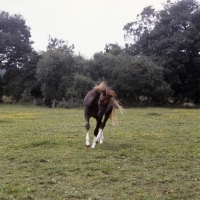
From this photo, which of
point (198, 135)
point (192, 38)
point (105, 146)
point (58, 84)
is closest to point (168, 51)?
point (192, 38)

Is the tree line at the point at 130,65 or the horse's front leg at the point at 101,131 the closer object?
the horse's front leg at the point at 101,131

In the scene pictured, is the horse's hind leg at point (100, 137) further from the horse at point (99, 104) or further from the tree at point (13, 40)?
the tree at point (13, 40)

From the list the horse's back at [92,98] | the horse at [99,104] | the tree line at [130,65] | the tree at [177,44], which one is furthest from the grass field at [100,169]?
the tree at [177,44]

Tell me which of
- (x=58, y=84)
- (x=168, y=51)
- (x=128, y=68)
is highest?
(x=168, y=51)

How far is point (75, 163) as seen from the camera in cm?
A: 732

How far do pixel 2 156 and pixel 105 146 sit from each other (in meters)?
3.29

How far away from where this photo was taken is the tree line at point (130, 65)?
35.8 m

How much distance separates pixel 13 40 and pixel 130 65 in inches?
734

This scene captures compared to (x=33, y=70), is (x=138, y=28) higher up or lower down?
higher up

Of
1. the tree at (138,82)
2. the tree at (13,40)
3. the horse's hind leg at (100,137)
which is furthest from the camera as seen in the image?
the tree at (13,40)

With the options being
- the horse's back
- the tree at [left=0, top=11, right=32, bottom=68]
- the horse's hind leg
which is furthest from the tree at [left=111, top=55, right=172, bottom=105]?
the horse's back

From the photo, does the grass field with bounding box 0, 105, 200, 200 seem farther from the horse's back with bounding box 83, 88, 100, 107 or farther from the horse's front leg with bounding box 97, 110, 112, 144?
the horse's back with bounding box 83, 88, 100, 107

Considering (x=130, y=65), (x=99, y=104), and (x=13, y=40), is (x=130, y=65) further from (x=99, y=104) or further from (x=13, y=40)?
(x=99, y=104)

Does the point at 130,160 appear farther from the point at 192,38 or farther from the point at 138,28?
the point at 138,28
